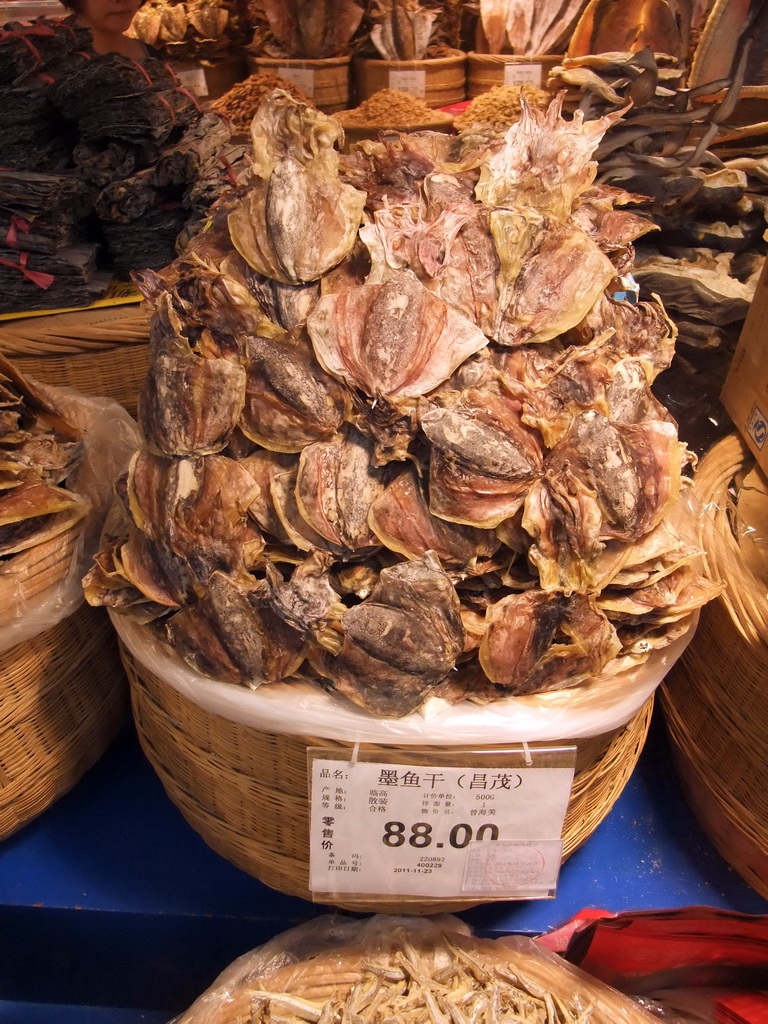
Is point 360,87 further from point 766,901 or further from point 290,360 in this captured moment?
point 766,901

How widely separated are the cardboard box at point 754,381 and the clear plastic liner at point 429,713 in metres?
0.52

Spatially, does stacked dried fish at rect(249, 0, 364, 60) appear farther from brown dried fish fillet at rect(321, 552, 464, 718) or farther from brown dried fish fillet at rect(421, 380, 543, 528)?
brown dried fish fillet at rect(321, 552, 464, 718)

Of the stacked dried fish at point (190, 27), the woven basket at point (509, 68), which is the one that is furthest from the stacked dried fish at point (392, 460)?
the stacked dried fish at point (190, 27)

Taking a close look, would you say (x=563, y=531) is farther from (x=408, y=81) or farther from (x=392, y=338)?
(x=408, y=81)

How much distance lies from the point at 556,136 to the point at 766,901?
3.17ft

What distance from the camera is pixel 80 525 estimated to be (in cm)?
92

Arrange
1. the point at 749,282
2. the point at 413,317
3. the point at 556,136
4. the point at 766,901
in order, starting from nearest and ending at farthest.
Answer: the point at 413,317, the point at 556,136, the point at 766,901, the point at 749,282

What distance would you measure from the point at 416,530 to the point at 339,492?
8 cm

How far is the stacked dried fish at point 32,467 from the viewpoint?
85 cm

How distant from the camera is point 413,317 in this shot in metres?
0.66

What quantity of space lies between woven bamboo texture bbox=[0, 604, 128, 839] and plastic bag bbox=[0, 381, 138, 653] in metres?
0.05

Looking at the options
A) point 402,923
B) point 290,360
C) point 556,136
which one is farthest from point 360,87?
point 402,923

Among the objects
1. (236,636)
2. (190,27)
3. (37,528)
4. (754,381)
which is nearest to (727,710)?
(754,381)

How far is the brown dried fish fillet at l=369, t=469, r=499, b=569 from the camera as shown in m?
0.66
